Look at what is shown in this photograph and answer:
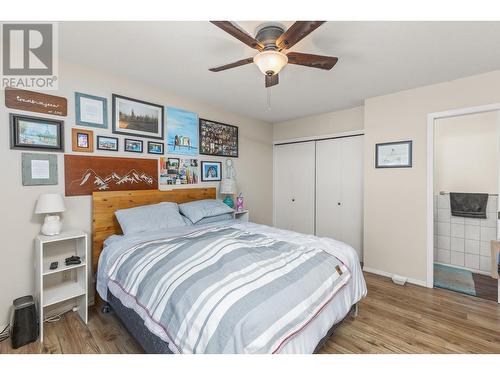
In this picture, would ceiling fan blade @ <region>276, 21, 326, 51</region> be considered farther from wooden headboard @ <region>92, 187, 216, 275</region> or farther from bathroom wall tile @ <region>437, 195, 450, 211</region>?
bathroom wall tile @ <region>437, 195, 450, 211</region>

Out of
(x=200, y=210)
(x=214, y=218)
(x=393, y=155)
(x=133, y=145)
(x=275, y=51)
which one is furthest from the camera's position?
(x=393, y=155)

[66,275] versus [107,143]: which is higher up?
[107,143]

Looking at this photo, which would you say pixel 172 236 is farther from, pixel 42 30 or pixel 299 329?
pixel 42 30

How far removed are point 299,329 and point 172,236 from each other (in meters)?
1.43

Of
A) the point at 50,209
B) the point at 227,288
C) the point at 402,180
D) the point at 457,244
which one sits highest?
the point at 402,180

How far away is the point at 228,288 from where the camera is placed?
1235 mm

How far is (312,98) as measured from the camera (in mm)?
3195

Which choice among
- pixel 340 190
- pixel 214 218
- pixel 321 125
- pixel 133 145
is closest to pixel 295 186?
pixel 340 190

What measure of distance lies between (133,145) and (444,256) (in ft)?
15.3

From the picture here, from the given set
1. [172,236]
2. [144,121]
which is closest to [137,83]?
[144,121]

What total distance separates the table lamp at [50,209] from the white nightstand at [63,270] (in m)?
0.06

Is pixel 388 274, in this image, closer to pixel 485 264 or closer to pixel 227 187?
pixel 485 264

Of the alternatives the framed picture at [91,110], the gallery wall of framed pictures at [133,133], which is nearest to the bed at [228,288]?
the gallery wall of framed pictures at [133,133]

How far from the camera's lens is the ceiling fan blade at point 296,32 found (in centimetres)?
126
